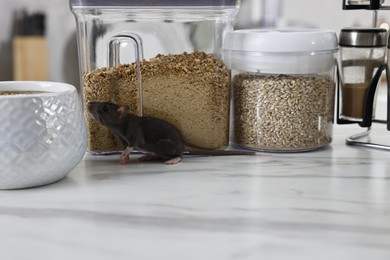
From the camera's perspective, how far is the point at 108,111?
2.60 ft

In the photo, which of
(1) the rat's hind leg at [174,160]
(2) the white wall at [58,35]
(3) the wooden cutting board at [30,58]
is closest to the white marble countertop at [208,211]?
(1) the rat's hind leg at [174,160]

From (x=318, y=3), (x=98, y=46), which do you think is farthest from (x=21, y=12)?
(x=98, y=46)

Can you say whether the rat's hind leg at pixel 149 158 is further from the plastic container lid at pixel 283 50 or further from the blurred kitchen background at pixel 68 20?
the blurred kitchen background at pixel 68 20

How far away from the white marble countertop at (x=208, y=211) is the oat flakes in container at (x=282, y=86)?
0.04m

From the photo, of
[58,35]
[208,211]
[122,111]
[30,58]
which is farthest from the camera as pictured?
[58,35]

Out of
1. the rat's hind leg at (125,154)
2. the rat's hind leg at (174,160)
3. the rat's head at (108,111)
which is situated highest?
the rat's head at (108,111)

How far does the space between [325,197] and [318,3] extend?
1959 millimetres

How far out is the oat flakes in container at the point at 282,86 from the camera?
0.84 metres

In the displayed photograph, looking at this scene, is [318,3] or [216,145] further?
[318,3]

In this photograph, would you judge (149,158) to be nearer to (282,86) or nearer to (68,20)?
(282,86)

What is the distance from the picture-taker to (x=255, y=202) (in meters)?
0.65

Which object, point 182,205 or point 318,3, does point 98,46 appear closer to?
point 182,205

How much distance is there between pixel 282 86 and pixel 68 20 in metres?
1.65

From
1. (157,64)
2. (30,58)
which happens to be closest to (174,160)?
(157,64)
